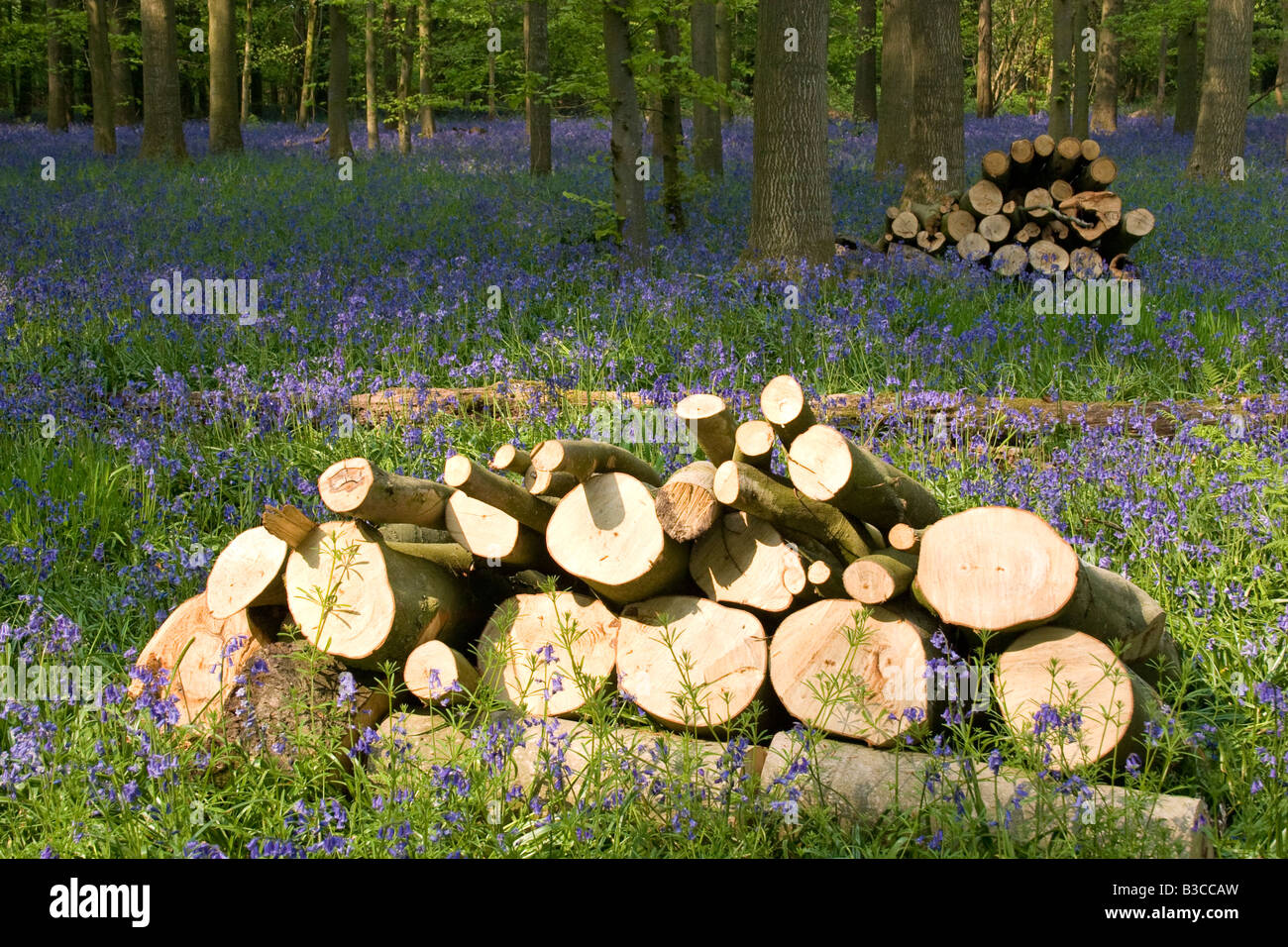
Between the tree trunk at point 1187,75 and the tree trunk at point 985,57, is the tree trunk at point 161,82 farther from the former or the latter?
the tree trunk at point 985,57

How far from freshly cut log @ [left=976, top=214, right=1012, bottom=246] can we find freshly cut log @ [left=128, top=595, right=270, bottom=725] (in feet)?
26.2

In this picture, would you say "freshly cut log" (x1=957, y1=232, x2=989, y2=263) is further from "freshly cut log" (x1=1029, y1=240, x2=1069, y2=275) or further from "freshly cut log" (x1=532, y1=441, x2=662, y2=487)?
"freshly cut log" (x1=532, y1=441, x2=662, y2=487)

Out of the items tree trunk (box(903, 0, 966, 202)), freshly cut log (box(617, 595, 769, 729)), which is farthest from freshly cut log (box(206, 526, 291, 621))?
tree trunk (box(903, 0, 966, 202))

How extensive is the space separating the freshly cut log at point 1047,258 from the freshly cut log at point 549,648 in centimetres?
705

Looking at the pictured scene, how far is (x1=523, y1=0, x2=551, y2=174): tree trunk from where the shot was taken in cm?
1087

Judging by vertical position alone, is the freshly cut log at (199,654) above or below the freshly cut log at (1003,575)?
below

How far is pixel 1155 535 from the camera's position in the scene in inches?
149

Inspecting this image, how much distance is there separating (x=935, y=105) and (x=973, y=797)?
9.82 meters

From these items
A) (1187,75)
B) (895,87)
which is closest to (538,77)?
(895,87)

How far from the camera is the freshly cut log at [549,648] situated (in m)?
3.08

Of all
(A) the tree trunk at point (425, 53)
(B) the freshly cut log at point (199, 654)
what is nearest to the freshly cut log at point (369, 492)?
(B) the freshly cut log at point (199, 654)

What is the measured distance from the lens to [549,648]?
2.98 meters

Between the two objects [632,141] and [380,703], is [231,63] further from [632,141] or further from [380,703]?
[380,703]
